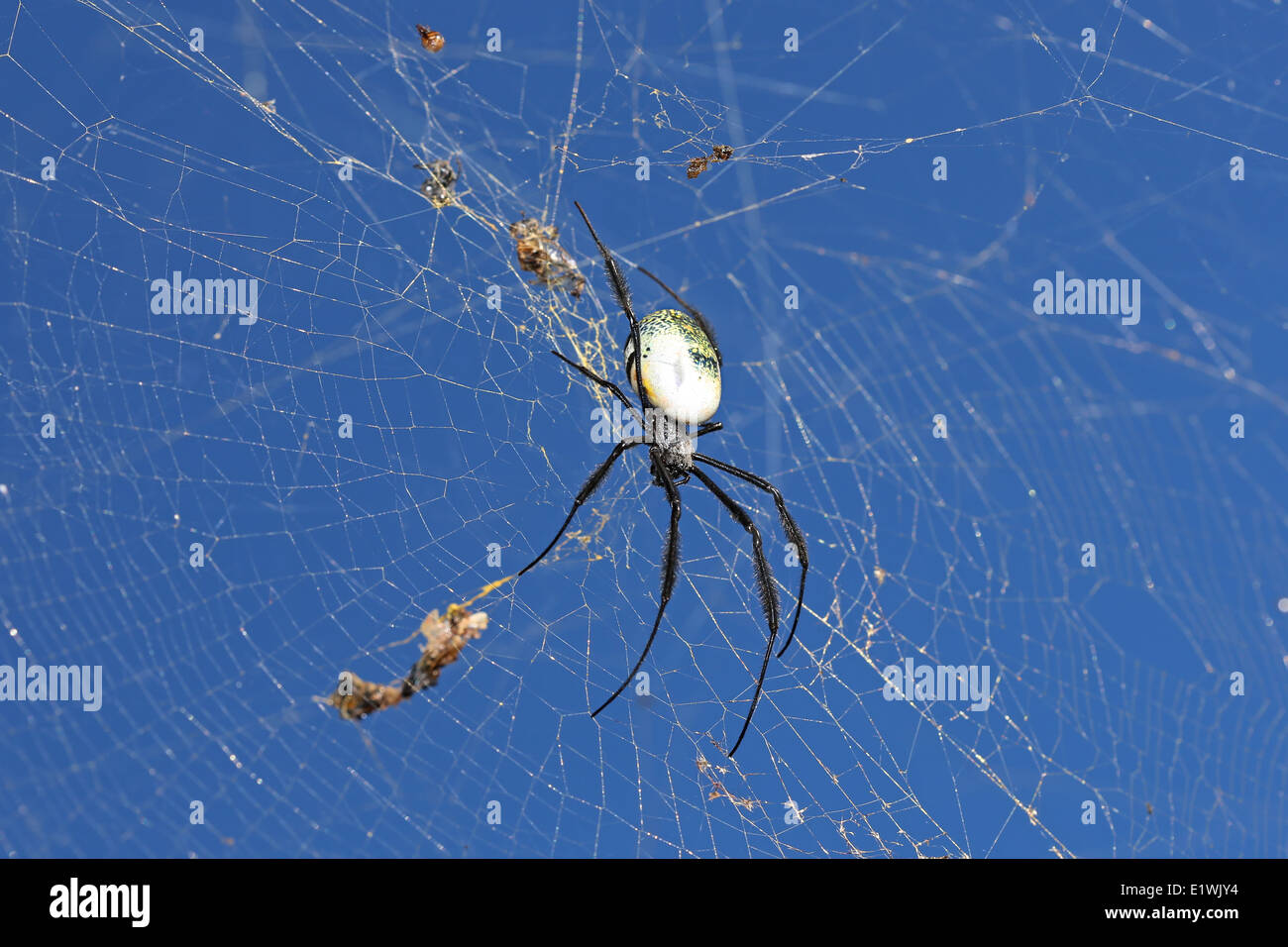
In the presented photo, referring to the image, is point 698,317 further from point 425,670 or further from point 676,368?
point 425,670

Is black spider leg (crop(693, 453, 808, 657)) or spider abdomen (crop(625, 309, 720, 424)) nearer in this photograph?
spider abdomen (crop(625, 309, 720, 424))

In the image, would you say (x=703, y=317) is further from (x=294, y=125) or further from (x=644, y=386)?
(x=294, y=125)

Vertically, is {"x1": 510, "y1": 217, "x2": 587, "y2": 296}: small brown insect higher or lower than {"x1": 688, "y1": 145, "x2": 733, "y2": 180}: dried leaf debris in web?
lower

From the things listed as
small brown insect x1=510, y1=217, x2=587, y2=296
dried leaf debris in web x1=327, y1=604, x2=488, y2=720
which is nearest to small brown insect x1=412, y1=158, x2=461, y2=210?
small brown insect x1=510, y1=217, x2=587, y2=296

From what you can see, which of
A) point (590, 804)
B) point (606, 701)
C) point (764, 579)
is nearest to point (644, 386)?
point (764, 579)

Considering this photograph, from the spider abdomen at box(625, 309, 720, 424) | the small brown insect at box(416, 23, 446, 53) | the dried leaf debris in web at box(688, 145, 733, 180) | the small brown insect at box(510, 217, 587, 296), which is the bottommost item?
the spider abdomen at box(625, 309, 720, 424)

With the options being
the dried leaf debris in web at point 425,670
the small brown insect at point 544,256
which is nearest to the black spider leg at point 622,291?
the small brown insect at point 544,256

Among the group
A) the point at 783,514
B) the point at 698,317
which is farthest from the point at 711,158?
the point at 783,514

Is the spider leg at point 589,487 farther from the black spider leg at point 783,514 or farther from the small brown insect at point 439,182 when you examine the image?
the small brown insect at point 439,182

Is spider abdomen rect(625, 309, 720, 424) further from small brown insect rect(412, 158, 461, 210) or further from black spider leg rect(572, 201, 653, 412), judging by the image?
small brown insect rect(412, 158, 461, 210)
